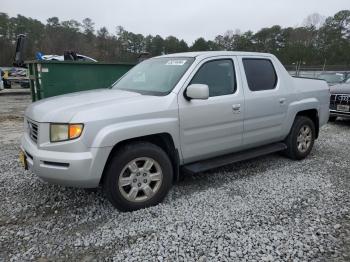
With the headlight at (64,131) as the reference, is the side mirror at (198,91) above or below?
above

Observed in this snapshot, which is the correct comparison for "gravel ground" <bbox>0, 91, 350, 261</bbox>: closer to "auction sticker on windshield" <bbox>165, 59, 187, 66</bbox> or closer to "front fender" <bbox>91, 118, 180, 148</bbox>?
"front fender" <bbox>91, 118, 180, 148</bbox>

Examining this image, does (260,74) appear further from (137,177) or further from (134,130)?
(137,177)

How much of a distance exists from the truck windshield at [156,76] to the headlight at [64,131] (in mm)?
1026

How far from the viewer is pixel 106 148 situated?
3.02 m

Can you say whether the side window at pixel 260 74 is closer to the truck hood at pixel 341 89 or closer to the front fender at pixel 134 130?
the front fender at pixel 134 130

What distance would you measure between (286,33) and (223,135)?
6814cm

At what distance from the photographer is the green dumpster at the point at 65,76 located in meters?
7.52

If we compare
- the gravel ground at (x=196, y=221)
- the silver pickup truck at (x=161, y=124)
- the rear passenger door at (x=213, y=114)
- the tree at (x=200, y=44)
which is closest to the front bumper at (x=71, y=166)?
the silver pickup truck at (x=161, y=124)

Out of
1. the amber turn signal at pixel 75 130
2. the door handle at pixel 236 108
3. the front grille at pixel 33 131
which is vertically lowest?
the front grille at pixel 33 131

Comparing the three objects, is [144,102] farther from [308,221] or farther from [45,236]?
[308,221]

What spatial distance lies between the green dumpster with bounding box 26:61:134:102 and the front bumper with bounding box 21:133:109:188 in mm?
4989

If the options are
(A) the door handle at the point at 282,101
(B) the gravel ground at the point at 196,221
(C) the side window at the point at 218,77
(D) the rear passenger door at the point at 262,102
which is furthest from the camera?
(A) the door handle at the point at 282,101

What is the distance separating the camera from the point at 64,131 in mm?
2982

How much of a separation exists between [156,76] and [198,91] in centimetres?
86
